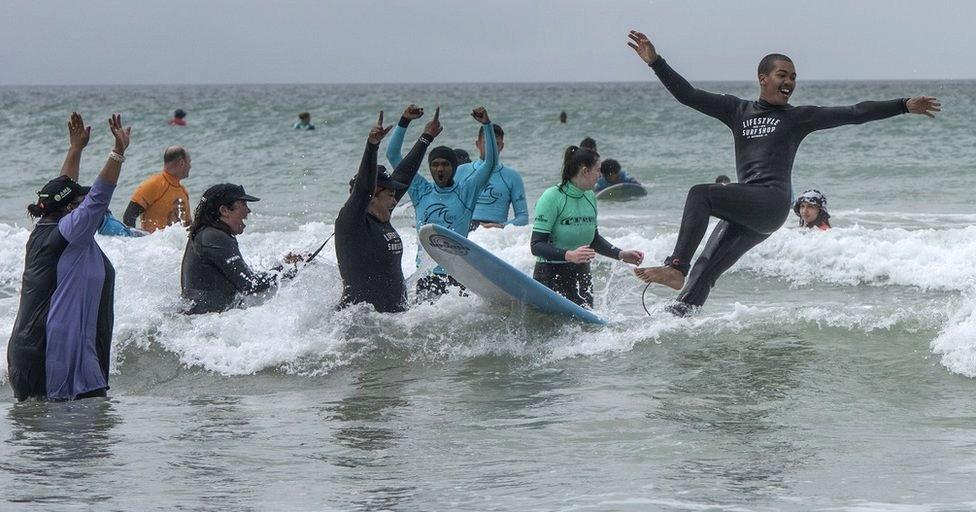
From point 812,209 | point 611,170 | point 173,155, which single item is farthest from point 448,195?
point 611,170

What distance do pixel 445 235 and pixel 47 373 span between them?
268 cm

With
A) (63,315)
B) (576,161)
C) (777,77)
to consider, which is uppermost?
(777,77)

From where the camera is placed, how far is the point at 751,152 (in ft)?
25.7

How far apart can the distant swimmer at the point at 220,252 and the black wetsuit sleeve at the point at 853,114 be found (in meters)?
3.40

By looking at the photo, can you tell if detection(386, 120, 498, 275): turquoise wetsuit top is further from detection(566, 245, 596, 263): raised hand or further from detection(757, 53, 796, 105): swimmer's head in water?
detection(757, 53, 796, 105): swimmer's head in water

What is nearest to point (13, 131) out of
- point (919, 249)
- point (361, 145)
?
point (361, 145)

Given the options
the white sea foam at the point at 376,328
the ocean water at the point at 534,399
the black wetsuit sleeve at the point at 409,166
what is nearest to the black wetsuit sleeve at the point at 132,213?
the ocean water at the point at 534,399

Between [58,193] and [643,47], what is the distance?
143 inches

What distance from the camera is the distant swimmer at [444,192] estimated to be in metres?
8.95

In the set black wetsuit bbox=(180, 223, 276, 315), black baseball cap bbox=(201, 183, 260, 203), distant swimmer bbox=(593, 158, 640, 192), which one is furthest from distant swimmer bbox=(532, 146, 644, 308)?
distant swimmer bbox=(593, 158, 640, 192)

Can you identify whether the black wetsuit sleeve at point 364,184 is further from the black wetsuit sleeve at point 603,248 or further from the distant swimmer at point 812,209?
the distant swimmer at point 812,209

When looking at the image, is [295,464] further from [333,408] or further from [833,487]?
[833,487]

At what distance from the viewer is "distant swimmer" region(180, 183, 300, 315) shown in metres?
7.74

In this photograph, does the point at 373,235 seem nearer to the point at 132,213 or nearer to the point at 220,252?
the point at 220,252
